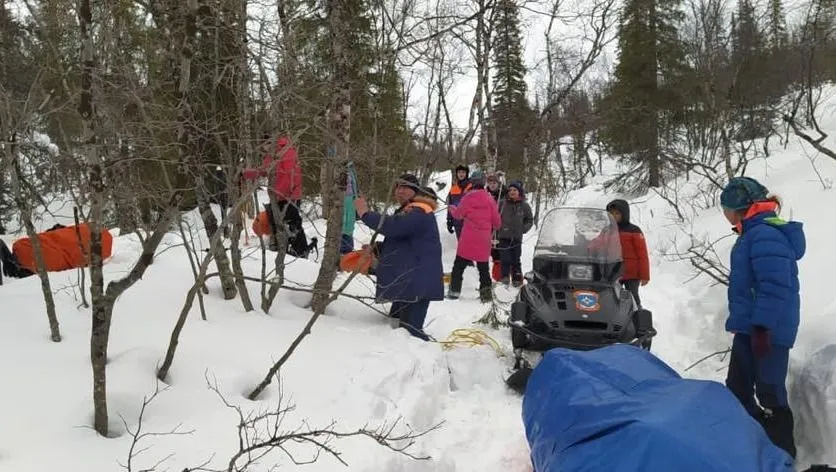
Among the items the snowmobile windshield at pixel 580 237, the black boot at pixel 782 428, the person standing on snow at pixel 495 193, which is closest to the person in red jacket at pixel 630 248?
the snowmobile windshield at pixel 580 237

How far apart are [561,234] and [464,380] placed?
173cm

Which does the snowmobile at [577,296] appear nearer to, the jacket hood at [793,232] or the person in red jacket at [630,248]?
the person in red jacket at [630,248]

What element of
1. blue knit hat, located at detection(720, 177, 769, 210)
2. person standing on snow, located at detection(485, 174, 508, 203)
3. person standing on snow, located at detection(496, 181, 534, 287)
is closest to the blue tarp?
blue knit hat, located at detection(720, 177, 769, 210)

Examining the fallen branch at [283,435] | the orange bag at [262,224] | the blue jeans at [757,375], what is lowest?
the fallen branch at [283,435]

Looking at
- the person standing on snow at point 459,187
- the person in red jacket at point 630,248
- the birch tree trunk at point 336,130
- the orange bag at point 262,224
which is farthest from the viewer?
the person standing on snow at point 459,187

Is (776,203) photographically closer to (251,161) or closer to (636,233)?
(636,233)

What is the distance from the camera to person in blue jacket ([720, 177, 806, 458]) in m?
3.30

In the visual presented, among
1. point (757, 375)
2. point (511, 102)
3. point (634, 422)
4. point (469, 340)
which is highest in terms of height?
point (511, 102)

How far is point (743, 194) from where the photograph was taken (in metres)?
3.59

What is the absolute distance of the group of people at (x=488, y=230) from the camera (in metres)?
7.66

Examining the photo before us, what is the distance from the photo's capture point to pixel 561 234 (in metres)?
5.61

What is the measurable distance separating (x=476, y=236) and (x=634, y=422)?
5434 mm

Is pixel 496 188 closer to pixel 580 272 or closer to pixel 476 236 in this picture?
pixel 476 236

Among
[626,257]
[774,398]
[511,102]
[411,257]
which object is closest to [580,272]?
[626,257]
